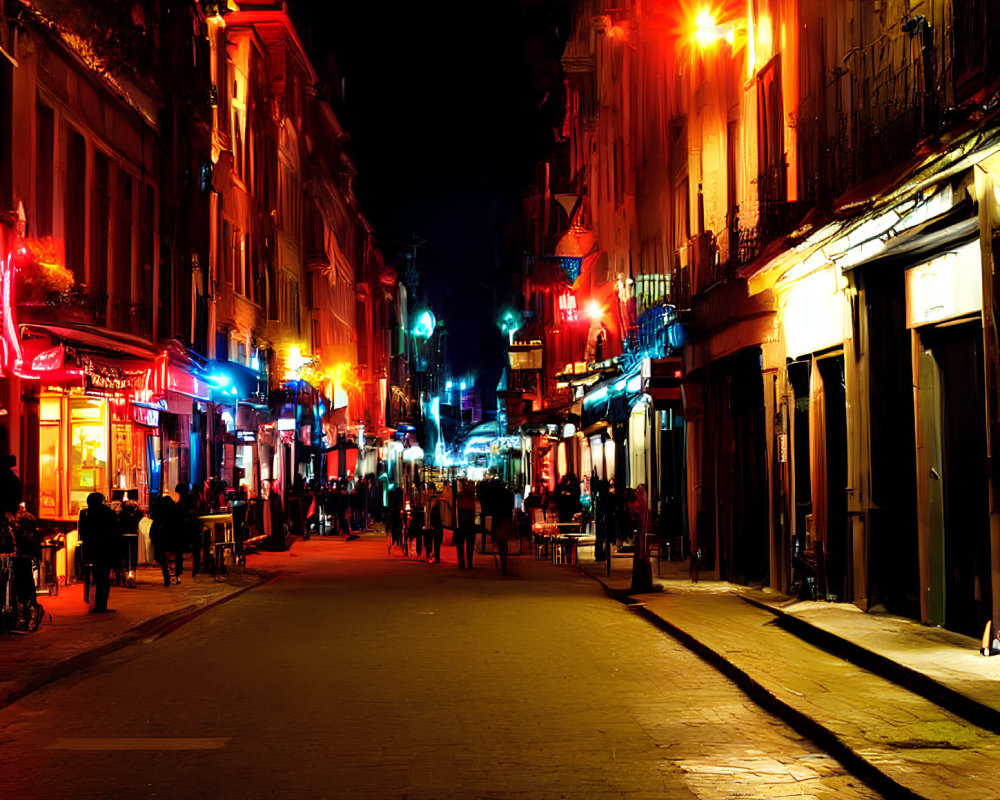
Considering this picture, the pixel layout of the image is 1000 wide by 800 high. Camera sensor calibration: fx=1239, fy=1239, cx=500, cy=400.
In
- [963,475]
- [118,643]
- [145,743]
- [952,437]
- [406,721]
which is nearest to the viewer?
[145,743]

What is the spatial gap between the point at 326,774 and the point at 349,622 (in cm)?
869

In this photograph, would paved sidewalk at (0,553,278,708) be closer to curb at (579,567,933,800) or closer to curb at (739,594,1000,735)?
curb at (579,567,933,800)

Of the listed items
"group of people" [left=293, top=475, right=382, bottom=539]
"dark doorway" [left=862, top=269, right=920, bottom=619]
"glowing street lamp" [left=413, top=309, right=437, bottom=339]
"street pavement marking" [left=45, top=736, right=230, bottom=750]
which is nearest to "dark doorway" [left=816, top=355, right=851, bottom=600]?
"dark doorway" [left=862, top=269, right=920, bottom=619]

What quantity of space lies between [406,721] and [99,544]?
876 cm

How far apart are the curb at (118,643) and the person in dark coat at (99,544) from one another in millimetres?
926

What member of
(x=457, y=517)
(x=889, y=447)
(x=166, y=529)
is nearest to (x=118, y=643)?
(x=166, y=529)

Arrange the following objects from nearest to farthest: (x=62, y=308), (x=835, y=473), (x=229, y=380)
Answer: (x=835, y=473)
(x=62, y=308)
(x=229, y=380)

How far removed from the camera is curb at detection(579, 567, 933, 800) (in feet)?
23.9

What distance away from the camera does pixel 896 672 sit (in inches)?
427

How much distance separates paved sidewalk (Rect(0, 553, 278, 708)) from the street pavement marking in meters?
1.86

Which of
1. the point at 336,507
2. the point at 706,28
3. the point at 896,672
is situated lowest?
the point at 896,672

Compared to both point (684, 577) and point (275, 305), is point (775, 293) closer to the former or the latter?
point (684, 577)

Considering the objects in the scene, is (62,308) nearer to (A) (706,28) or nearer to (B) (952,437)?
(A) (706,28)

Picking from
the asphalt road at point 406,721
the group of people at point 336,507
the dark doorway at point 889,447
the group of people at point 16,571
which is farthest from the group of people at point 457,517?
the group of people at point 16,571
